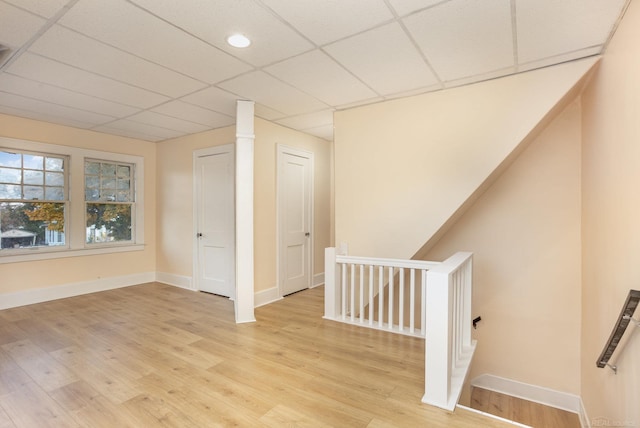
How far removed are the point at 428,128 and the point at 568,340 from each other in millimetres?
2489

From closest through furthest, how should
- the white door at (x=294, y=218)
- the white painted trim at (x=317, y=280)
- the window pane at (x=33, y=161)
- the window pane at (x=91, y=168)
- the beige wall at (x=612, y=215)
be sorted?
1. the beige wall at (x=612, y=215)
2. the window pane at (x=33, y=161)
3. the white door at (x=294, y=218)
4. the window pane at (x=91, y=168)
5. the white painted trim at (x=317, y=280)

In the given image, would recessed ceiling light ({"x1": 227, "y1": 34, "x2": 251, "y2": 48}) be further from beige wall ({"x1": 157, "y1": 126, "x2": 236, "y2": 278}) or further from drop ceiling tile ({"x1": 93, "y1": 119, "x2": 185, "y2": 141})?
drop ceiling tile ({"x1": 93, "y1": 119, "x2": 185, "y2": 141})

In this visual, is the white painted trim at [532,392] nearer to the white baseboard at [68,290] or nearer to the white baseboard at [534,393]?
the white baseboard at [534,393]

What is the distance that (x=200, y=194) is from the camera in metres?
4.81

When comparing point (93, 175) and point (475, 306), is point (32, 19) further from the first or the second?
point (475, 306)

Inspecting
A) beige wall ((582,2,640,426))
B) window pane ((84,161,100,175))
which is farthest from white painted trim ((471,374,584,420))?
window pane ((84,161,100,175))

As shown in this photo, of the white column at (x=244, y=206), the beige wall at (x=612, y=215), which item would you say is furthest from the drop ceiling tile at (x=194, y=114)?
the beige wall at (x=612, y=215)

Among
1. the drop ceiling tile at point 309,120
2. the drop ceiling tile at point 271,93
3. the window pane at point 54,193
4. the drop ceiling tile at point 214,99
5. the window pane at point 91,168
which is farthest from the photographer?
the window pane at point 91,168

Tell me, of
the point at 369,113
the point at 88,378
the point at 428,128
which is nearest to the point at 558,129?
the point at 428,128

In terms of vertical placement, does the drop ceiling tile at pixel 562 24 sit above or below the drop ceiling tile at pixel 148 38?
below

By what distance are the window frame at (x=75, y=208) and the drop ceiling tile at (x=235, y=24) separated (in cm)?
352

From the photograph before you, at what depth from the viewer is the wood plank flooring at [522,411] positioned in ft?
9.38

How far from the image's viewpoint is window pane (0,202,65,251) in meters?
3.95

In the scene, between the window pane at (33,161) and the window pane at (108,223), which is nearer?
the window pane at (33,161)
